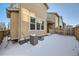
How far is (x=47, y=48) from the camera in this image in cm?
246

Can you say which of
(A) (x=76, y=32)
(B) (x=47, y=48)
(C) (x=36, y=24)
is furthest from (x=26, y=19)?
(A) (x=76, y=32)

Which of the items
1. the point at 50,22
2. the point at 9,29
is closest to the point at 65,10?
the point at 50,22

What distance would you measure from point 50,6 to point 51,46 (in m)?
0.73

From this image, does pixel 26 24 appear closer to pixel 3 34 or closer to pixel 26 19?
pixel 26 19

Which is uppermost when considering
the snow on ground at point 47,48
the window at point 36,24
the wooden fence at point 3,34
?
the window at point 36,24

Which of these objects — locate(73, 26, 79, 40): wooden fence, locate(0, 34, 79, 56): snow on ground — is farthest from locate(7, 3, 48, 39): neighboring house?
locate(73, 26, 79, 40): wooden fence

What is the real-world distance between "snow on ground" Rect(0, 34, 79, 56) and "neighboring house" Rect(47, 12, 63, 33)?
0.79ft

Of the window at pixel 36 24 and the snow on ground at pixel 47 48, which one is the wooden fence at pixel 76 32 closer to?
the snow on ground at pixel 47 48

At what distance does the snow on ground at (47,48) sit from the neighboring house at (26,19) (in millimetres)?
188

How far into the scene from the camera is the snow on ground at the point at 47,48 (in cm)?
242

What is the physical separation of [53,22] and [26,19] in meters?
0.51

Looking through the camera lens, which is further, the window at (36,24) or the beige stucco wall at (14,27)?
the window at (36,24)

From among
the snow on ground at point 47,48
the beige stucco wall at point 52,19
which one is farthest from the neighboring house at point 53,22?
the snow on ground at point 47,48

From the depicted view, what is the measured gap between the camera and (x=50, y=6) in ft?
8.10
